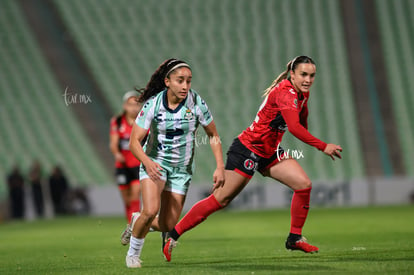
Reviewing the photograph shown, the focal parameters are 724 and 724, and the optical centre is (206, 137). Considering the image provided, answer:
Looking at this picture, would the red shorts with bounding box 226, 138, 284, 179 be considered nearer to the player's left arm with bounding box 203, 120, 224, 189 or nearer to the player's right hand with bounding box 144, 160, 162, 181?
the player's left arm with bounding box 203, 120, 224, 189

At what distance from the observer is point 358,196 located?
18281mm

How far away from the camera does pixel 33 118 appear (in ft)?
67.5

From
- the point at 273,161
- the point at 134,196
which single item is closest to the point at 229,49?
the point at 134,196

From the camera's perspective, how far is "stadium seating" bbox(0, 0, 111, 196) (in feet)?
64.4

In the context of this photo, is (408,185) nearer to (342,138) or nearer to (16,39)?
(342,138)

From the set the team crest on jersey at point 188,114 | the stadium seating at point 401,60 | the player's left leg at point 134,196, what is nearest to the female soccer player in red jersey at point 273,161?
the team crest on jersey at point 188,114

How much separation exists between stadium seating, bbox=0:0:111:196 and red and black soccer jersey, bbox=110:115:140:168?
28.3 feet

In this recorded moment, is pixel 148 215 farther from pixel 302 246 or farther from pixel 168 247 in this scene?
pixel 302 246

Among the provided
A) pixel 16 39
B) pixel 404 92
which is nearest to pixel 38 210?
pixel 16 39

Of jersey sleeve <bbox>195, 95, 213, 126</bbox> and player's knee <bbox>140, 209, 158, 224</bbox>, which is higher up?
jersey sleeve <bbox>195, 95, 213, 126</bbox>

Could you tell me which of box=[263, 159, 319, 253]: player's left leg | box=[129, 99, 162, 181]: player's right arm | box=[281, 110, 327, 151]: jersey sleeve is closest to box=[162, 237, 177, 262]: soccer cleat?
box=[129, 99, 162, 181]: player's right arm

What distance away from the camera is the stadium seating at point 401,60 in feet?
67.9

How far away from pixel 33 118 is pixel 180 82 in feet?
48.9

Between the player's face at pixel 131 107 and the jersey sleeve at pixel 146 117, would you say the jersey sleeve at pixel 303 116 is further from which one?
the player's face at pixel 131 107
